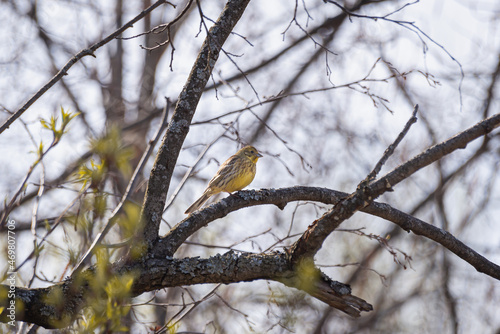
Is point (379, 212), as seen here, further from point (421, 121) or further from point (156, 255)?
point (421, 121)

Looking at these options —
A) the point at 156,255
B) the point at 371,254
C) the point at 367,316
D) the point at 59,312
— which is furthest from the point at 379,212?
the point at 367,316

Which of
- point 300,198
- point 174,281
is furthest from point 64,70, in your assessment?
point 300,198

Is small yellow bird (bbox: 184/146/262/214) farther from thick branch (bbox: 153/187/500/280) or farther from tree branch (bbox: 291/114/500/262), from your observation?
tree branch (bbox: 291/114/500/262)

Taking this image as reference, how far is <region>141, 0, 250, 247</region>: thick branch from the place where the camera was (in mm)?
3281

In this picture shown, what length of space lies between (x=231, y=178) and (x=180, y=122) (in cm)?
287

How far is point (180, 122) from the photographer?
3.43 meters

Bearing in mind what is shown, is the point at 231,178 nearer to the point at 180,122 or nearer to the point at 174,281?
the point at 180,122

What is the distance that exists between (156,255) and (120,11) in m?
8.04

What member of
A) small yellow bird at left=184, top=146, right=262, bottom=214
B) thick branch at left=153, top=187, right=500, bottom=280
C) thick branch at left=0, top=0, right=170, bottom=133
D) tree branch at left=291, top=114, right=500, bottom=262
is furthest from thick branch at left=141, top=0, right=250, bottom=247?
small yellow bird at left=184, top=146, right=262, bottom=214

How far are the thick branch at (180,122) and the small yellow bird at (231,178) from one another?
2706mm

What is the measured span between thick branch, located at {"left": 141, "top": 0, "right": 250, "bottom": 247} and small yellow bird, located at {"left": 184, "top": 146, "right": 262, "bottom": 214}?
2.71 meters

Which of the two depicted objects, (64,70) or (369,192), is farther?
(64,70)

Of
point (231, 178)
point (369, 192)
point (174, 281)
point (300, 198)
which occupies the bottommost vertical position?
point (174, 281)

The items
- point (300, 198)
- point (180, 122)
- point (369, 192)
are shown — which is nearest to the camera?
point (369, 192)
